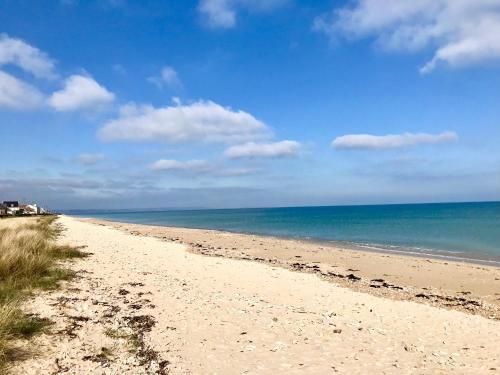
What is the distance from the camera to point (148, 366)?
6.23 metres

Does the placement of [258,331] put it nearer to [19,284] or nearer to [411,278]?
[19,284]

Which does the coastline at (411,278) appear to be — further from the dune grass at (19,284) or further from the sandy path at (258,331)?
the dune grass at (19,284)

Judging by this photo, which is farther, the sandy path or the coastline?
the coastline

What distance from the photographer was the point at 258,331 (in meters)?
8.04

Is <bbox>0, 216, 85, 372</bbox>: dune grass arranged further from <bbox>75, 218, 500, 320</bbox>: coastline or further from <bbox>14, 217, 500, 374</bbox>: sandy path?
<bbox>75, 218, 500, 320</bbox>: coastline

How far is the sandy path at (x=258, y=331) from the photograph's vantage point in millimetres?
6406

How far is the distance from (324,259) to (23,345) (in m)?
19.2

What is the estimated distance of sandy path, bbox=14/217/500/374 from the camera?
252 inches

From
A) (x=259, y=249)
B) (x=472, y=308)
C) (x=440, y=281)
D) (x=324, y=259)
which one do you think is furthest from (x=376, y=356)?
(x=259, y=249)

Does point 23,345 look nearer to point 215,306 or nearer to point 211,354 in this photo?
point 211,354

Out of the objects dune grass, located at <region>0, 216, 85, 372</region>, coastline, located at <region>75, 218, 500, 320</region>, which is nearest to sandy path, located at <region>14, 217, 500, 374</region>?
dune grass, located at <region>0, 216, 85, 372</region>

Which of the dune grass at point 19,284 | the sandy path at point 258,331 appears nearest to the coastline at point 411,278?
the sandy path at point 258,331

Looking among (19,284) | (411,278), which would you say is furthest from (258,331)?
(411,278)

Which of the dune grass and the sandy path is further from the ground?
the dune grass
